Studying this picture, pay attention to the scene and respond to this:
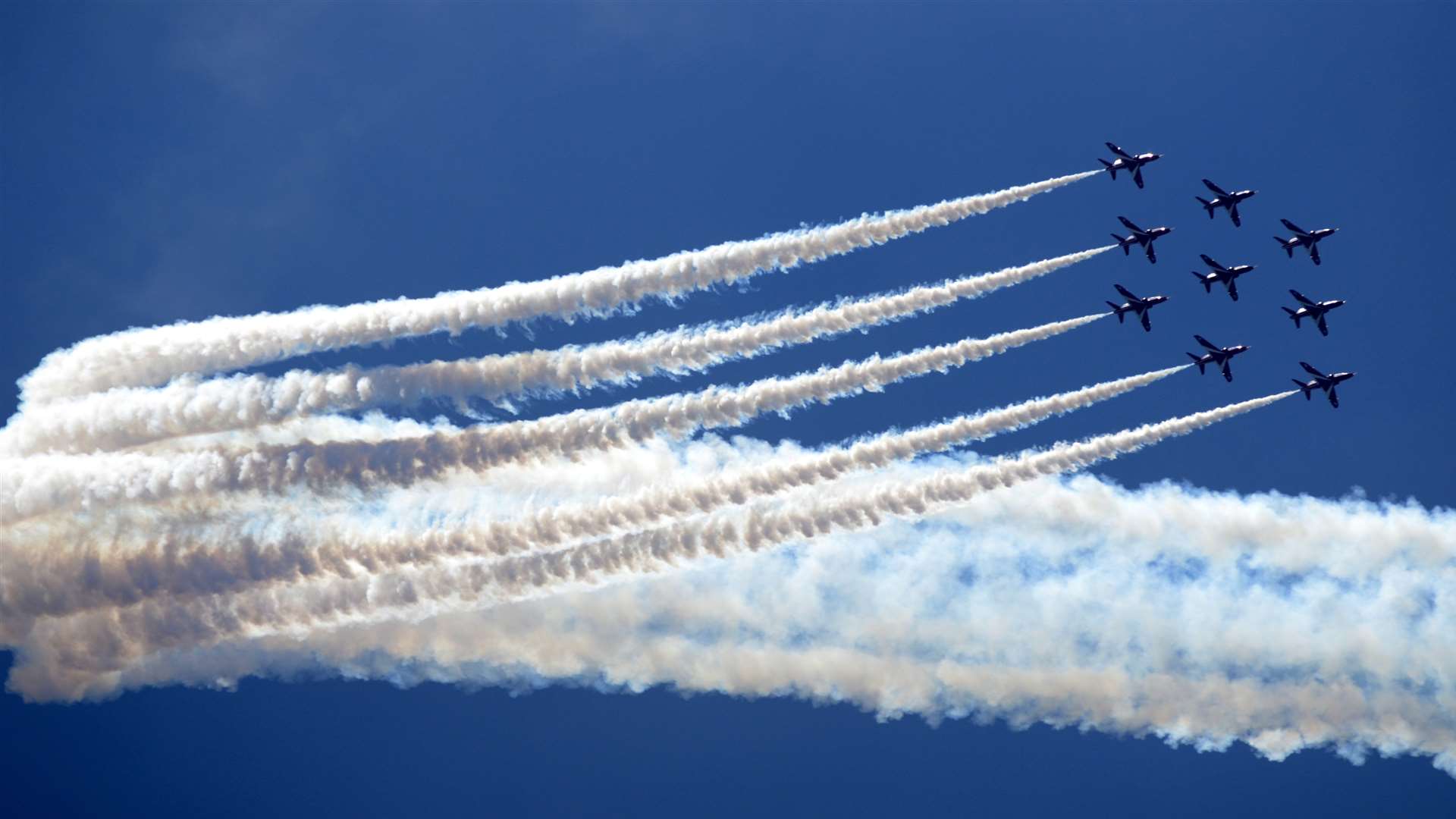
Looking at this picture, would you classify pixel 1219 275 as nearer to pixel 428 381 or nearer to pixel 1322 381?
pixel 1322 381

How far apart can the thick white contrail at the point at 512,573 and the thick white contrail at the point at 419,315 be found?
6.01m

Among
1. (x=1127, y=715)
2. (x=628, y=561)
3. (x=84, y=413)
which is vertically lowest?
(x=1127, y=715)

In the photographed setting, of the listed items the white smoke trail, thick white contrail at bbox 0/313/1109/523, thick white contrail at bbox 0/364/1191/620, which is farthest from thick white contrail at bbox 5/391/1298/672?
thick white contrail at bbox 0/313/1109/523

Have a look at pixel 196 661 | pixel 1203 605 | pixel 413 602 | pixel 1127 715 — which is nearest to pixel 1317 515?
pixel 1203 605

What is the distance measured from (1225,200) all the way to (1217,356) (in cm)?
709

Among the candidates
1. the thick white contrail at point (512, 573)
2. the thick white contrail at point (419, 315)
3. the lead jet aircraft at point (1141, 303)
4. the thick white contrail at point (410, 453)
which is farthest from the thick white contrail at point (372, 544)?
the lead jet aircraft at point (1141, 303)

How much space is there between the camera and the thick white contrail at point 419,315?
52188mm

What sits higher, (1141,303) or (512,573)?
(1141,303)

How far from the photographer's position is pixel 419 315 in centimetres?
5247

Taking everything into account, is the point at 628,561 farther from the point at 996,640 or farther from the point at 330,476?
the point at 996,640

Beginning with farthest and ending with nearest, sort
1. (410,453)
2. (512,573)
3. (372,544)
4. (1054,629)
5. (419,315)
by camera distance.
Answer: (1054,629) < (419,315) < (372,544) < (512,573) < (410,453)

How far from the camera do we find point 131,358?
5338cm

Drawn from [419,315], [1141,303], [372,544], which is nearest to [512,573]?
[372,544]

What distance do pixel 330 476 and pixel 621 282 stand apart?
9.56m
